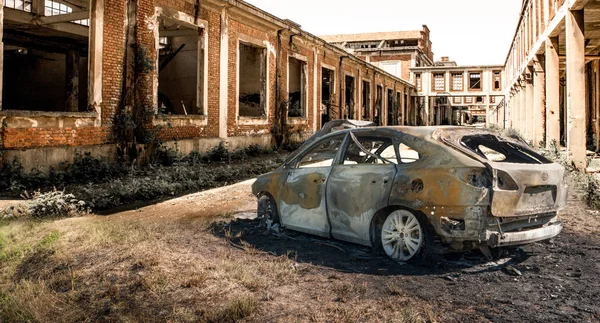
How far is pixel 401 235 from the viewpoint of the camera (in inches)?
171

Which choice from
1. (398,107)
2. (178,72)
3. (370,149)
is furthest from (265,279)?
(398,107)

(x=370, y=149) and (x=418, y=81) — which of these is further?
(x=418, y=81)

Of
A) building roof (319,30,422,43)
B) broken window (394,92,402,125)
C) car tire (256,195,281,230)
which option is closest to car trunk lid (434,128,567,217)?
car tire (256,195,281,230)

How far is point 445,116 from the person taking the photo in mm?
61125

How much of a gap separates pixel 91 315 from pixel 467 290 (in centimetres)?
299

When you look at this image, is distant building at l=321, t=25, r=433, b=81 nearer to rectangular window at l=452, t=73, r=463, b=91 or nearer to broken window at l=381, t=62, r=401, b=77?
broken window at l=381, t=62, r=401, b=77

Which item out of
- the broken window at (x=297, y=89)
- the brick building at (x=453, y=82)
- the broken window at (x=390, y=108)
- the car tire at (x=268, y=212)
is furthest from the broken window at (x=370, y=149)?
the brick building at (x=453, y=82)

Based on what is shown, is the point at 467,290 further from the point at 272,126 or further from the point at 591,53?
the point at 591,53

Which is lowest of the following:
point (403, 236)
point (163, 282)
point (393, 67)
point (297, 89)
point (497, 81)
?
point (163, 282)

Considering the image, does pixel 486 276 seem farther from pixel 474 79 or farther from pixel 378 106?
pixel 474 79

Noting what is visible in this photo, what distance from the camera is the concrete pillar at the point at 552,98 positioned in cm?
1426

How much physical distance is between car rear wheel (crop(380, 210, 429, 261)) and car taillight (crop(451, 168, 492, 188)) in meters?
0.59

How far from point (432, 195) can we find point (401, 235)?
1.88 feet

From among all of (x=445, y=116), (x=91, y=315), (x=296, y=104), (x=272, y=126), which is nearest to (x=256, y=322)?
(x=91, y=315)
